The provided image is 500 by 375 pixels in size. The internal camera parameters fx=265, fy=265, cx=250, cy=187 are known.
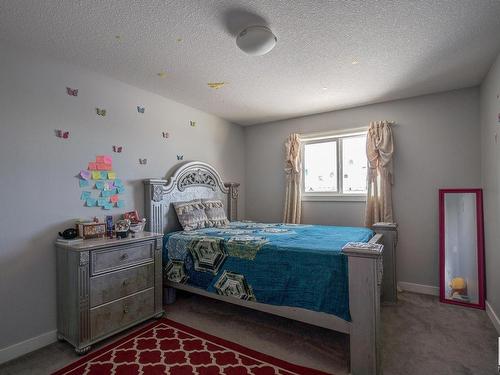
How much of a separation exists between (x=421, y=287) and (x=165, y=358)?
3.00 meters

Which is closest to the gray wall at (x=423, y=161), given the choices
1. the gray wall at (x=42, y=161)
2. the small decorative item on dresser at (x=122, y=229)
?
the small decorative item on dresser at (x=122, y=229)

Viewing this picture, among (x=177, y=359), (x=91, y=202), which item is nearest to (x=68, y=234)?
(x=91, y=202)

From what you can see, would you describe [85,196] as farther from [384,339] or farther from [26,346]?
[384,339]

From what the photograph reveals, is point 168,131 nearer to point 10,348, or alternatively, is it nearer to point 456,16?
point 10,348

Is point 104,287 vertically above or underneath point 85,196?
underneath

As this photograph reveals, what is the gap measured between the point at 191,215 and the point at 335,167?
221 cm

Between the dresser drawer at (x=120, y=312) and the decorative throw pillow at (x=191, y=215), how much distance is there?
85 centimetres

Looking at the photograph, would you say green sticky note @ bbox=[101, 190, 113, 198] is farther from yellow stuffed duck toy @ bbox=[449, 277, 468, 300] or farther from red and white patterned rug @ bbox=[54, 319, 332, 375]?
yellow stuffed duck toy @ bbox=[449, 277, 468, 300]

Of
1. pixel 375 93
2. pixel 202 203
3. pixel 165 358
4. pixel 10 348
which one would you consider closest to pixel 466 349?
pixel 165 358

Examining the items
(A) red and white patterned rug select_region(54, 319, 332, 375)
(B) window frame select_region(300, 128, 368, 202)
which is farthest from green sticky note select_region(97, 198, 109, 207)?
(B) window frame select_region(300, 128, 368, 202)

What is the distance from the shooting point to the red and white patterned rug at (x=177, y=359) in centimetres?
177

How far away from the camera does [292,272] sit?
2.01 metres

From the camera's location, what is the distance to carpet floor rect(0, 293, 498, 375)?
72.1 inches

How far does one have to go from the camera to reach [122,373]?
175 centimetres
